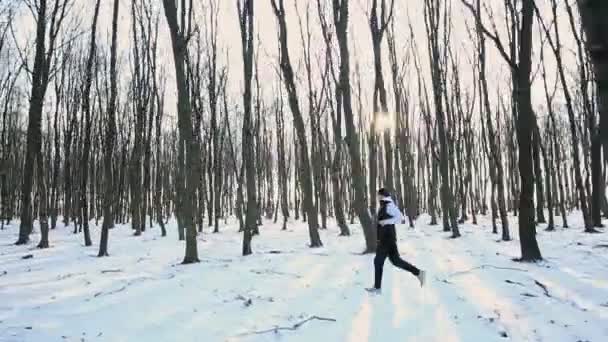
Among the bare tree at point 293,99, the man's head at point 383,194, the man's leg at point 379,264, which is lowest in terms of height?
the man's leg at point 379,264

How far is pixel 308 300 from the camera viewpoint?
5664 mm

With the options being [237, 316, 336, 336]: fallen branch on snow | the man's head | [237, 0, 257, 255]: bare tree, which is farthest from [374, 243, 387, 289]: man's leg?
[237, 0, 257, 255]: bare tree

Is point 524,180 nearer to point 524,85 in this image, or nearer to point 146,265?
point 524,85

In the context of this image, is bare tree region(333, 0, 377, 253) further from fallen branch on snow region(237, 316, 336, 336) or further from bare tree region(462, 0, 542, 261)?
fallen branch on snow region(237, 316, 336, 336)

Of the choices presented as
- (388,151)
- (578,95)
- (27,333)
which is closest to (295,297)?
(27,333)

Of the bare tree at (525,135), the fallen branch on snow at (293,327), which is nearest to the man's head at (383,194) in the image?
the fallen branch on snow at (293,327)

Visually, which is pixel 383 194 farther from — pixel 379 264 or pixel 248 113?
pixel 248 113

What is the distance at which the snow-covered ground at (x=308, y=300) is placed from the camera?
433 centimetres

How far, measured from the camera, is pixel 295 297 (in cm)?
583

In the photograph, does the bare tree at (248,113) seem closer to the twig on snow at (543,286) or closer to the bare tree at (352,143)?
the bare tree at (352,143)

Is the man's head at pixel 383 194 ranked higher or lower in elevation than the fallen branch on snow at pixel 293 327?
higher

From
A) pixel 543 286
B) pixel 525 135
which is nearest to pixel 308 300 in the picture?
pixel 543 286

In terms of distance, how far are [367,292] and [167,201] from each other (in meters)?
29.3

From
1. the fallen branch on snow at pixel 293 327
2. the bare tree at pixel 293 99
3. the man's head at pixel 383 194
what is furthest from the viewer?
the bare tree at pixel 293 99
